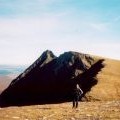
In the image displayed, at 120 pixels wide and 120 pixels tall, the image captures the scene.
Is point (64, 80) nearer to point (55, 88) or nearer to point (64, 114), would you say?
point (55, 88)

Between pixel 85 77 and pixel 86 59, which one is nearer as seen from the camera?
pixel 85 77

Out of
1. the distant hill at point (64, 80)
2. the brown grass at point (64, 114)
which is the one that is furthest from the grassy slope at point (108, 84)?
the brown grass at point (64, 114)

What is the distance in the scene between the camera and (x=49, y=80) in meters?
87.2

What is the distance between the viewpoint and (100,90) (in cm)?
6203

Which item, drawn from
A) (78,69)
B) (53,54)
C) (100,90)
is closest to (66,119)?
(100,90)

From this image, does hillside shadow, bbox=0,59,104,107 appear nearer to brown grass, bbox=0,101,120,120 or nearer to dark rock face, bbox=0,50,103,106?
dark rock face, bbox=0,50,103,106

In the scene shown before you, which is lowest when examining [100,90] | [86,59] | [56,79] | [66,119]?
[66,119]

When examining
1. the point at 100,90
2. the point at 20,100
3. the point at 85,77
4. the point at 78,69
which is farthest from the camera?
the point at 20,100

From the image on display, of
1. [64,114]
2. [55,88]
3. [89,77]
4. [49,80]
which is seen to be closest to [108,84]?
[89,77]

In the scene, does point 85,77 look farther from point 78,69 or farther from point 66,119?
point 66,119

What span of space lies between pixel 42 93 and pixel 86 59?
1405cm

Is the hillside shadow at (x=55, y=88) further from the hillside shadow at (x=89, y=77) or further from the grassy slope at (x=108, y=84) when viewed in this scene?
the grassy slope at (x=108, y=84)

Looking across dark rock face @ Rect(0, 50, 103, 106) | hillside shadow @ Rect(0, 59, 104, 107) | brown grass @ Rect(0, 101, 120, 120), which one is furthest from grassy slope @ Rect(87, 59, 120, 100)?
brown grass @ Rect(0, 101, 120, 120)

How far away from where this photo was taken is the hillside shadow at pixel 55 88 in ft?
236
